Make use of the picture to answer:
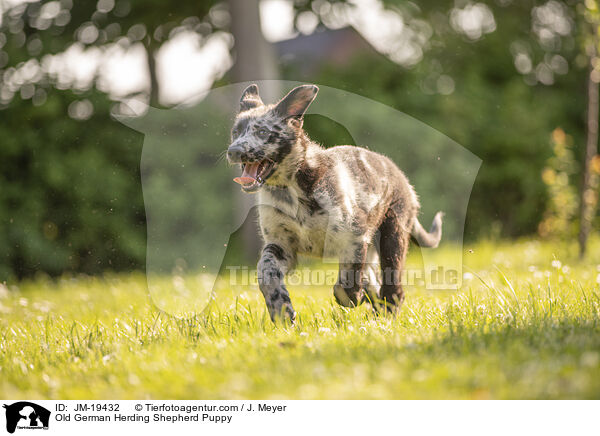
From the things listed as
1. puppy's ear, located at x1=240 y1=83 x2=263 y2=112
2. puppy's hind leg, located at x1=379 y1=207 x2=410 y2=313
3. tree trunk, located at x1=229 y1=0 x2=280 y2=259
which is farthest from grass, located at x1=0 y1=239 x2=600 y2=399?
tree trunk, located at x1=229 y1=0 x2=280 y2=259

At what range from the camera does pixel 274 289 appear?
3697mm

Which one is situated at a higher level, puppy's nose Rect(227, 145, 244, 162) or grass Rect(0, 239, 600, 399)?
puppy's nose Rect(227, 145, 244, 162)

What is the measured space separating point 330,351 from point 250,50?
19.0 feet

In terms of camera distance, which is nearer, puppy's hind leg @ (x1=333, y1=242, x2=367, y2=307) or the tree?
puppy's hind leg @ (x1=333, y1=242, x2=367, y2=307)

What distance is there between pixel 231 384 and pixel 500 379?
1137 millimetres

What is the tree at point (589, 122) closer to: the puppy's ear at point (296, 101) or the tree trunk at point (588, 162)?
the tree trunk at point (588, 162)

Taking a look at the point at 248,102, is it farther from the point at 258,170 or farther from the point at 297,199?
the point at 297,199

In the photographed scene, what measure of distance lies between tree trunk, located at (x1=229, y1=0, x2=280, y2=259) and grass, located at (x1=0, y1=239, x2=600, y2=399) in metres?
3.87

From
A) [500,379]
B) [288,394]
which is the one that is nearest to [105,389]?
[288,394]

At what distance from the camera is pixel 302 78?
895cm

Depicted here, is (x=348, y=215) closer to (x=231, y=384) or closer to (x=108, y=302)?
(x=231, y=384)

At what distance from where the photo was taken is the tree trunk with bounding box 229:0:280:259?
766cm
